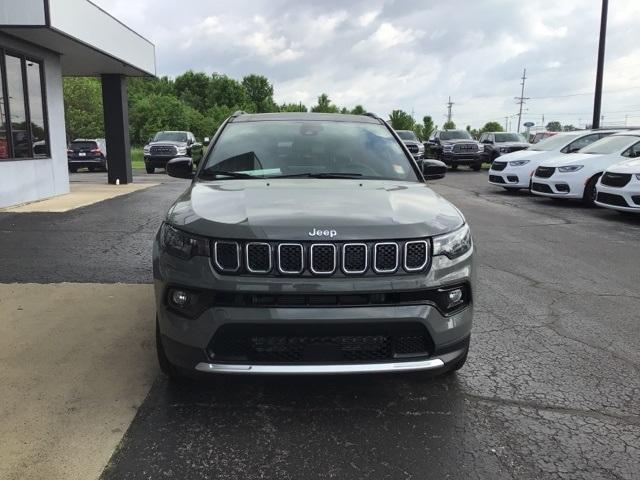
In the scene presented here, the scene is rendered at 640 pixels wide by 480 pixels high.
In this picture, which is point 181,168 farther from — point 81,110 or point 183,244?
point 81,110

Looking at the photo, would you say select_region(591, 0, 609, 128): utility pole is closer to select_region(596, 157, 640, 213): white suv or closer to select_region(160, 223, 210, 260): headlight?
select_region(596, 157, 640, 213): white suv

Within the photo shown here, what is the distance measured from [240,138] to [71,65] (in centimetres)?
1413

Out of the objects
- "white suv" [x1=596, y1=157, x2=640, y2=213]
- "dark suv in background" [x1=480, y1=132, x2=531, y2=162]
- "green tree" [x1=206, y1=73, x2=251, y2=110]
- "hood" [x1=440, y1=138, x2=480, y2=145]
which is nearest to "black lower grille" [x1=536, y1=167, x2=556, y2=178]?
"white suv" [x1=596, y1=157, x2=640, y2=213]

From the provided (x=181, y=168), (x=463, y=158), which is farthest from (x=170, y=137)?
(x=181, y=168)

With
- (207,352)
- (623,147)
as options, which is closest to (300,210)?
(207,352)

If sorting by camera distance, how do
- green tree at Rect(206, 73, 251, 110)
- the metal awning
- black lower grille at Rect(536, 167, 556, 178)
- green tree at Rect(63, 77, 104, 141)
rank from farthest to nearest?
1. green tree at Rect(206, 73, 251, 110)
2. green tree at Rect(63, 77, 104, 141)
3. black lower grille at Rect(536, 167, 556, 178)
4. the metal awning

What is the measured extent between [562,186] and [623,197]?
Answer: 94.1 inches

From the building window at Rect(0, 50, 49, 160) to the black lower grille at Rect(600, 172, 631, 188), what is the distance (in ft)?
38.9

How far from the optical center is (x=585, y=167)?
11875 mm

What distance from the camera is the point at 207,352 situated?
108 inches

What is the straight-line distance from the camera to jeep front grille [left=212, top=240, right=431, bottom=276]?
8.84 ft

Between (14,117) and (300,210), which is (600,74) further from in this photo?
(300,210)

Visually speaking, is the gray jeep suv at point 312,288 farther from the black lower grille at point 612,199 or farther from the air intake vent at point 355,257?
the black lower grille at point 612,199

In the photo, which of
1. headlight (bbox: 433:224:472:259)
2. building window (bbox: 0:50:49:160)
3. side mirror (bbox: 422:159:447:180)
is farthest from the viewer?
building window (bbox: 0:50:49:160)
